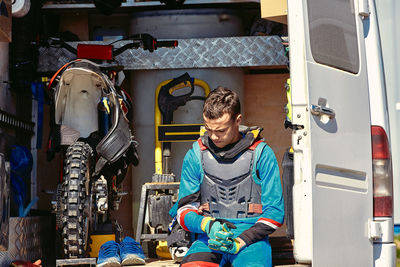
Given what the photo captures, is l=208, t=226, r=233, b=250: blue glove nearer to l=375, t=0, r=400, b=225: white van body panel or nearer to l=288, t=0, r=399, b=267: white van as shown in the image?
l=288, t=0, r=399, b=267: white van

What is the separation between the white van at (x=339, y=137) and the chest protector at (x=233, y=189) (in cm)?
37

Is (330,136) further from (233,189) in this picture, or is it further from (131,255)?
(131,255)

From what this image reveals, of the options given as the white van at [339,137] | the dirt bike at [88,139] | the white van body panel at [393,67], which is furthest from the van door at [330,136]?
the white van body panel at [393,67]

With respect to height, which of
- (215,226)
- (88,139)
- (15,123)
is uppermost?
(15,123)

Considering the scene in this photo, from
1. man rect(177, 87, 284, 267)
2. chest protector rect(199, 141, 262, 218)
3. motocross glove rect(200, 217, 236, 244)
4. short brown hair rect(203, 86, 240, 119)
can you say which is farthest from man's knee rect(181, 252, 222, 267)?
short brown hair rect(203, 86, 240, 119)

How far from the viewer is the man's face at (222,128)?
4094 millimetres

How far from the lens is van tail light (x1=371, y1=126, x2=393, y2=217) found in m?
4.00

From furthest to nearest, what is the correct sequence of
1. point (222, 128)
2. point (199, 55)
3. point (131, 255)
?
point (199, 55) → point (131, 255) → point (222, 128)

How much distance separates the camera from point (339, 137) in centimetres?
387

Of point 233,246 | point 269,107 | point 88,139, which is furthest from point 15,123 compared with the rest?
point 233,246

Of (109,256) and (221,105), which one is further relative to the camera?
(109,256)

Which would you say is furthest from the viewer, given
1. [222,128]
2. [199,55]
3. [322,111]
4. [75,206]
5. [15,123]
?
[199,55]

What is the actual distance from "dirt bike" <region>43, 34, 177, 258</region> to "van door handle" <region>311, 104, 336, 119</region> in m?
2.28

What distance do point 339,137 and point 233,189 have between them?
0.63 metres
